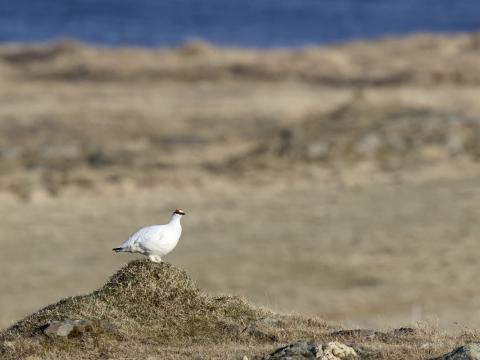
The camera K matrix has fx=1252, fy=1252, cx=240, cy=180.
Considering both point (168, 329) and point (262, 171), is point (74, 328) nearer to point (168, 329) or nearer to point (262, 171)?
point (168, 329)

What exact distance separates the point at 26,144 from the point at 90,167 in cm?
528

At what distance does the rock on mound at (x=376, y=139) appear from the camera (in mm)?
48844

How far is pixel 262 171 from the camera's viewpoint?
47.5 metres

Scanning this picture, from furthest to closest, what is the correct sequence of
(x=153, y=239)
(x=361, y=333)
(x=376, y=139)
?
(x=376, y=139)
(x=361, y=333)
(x=153, y=239)

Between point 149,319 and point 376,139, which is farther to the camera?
point 376,139

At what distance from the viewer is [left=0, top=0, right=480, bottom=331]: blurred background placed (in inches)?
1300

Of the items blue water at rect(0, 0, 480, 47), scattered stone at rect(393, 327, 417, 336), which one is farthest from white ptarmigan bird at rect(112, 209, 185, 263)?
blue water at rect(0, 0, 480, 47)

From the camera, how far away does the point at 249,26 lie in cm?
14288

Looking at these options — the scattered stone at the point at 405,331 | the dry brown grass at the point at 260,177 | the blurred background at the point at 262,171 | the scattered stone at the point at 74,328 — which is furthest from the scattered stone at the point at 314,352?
the blurred background at the point at 262,171

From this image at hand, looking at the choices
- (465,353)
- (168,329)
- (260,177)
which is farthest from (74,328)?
(260,177)

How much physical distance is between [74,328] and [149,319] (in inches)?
38.9

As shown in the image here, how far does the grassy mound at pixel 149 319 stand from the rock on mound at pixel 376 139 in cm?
3341

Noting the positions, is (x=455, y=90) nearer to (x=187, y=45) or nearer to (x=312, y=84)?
(x=312, y=84)

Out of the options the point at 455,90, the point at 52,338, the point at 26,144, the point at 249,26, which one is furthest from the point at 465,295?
the point at 249,26
